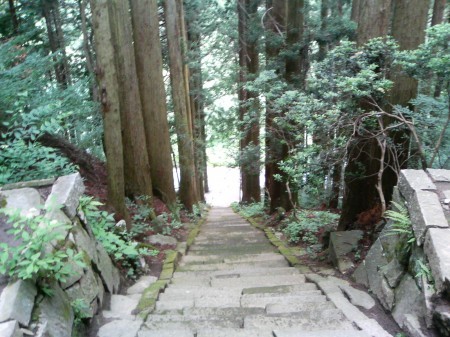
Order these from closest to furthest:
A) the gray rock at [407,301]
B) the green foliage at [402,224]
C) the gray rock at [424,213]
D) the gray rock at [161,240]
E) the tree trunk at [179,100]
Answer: the gray rock at [407,301], the gray rock at [424,213], the green foliage at [402,224], the gray rock at [161,240], the tree trunk at [179,100]

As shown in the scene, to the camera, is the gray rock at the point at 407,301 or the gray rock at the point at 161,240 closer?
the gray rock at the point at 407,301

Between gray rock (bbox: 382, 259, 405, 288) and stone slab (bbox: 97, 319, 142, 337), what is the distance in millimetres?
2317

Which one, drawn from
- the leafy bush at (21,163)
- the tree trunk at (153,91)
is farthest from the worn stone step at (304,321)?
the tree trunk at (153,91)

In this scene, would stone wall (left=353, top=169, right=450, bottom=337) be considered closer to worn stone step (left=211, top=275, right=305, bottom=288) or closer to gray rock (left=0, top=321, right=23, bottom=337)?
worn stone step (left=211, top=275, right=305, bottom=288)

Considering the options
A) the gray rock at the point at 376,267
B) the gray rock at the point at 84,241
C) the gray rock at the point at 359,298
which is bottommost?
the gray rock at the point at 359,298

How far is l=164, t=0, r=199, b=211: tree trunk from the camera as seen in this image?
38.5 feet

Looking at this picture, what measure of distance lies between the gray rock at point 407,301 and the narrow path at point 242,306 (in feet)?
1.36

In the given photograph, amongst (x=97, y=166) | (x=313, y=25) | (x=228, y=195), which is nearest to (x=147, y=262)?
(x=97, y=166)

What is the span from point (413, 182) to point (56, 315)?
3.47m

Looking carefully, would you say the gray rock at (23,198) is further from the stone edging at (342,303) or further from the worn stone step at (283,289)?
the stone edging at (342,303)

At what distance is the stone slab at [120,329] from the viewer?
118 inches

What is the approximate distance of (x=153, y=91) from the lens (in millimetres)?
9844

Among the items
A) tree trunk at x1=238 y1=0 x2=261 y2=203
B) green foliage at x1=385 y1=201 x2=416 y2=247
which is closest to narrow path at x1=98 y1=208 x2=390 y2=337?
green foliage at x1=385 y1=201 x2=416 y2=247

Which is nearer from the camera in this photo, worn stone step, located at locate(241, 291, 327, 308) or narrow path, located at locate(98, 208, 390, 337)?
narrow path, located at locate(98, 208, 390, 337)
